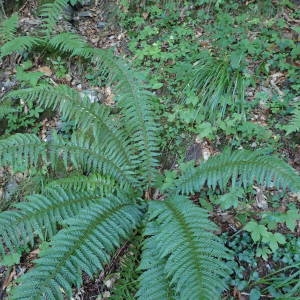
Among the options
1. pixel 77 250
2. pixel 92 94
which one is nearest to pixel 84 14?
pixel 92 94

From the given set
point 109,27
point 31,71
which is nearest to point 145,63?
point 109,27

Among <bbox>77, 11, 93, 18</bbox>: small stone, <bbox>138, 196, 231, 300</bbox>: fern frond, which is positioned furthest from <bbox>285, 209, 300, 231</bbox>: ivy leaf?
<bbox>77, 11, 93, 18</bbox>: small stone

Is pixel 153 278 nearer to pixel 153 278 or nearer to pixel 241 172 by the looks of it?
pixel 153 278

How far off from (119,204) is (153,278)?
0.84 metres

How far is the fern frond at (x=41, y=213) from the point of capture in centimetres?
322

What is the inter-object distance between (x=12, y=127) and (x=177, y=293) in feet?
9.51

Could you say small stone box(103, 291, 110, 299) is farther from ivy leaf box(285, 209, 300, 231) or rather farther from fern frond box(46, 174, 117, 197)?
ivy leaf box(285, 209, 300, 231)

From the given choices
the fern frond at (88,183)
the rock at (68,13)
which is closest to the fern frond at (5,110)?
the fern frond at (88,183)

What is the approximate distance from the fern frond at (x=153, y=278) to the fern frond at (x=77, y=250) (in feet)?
0.91

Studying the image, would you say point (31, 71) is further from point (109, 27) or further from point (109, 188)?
point (109, 188)

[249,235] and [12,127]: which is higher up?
[12,127]

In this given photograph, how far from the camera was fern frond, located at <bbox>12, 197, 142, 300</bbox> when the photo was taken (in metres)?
2.74

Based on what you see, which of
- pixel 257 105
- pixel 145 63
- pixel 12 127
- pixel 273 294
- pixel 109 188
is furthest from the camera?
pixel 145 63

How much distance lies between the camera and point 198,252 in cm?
288
